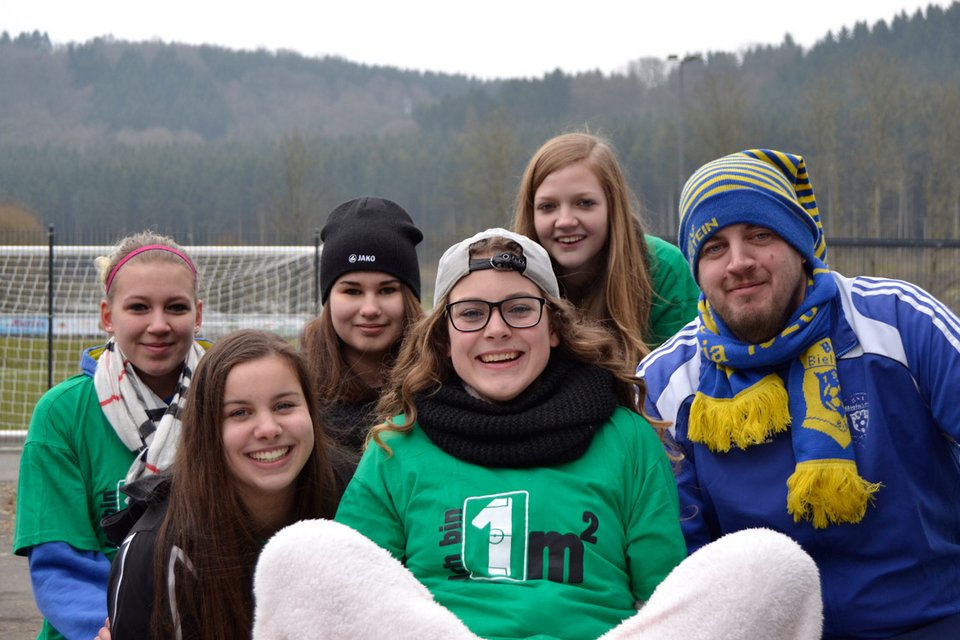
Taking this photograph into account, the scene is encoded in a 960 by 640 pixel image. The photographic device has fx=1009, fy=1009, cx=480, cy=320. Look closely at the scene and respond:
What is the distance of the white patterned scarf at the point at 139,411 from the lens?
118 inches

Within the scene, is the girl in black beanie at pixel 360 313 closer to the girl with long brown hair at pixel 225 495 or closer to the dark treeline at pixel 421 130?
the girl with long brown hair at pixel 225 495

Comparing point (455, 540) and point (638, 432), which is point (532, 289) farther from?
point (455, 540)

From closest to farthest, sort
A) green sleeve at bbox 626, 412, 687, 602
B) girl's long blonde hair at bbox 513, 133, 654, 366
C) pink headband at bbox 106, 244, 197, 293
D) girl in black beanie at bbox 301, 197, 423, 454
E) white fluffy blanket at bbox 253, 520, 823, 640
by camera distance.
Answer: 1. white fluffy blanket at bbox 253, 520, 823, 640
2. green sleeve at bbox 626, 412, 687, 602
3. pink headband at bbox 106, 244, 197, 293
4. girl in black beanie at bbox 301, 197, 423, 454
5. girl's long blonde hair at bbox 513, 133, 654, 366

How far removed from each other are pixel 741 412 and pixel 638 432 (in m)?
0.30

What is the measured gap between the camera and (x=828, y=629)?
269 centimetres

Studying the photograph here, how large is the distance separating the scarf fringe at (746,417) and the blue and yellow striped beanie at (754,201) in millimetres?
396

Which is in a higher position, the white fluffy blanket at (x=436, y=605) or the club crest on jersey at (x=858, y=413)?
the club crest on jersey at (x=858, y=413)

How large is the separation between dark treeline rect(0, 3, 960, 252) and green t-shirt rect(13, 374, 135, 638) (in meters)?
2.06

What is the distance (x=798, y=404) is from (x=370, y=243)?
1606 millimetres

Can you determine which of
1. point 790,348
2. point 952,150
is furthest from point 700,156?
point 790,348

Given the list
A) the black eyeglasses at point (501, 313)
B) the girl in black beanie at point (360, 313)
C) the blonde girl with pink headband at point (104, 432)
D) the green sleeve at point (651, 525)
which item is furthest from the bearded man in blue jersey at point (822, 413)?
the blonde girl with pink headband at point (104, 432)

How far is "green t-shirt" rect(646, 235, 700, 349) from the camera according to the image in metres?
3.94

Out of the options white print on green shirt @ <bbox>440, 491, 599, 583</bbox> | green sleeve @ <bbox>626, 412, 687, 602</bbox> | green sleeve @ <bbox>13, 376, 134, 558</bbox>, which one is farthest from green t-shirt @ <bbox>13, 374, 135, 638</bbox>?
green sleeve @ <bbox>626, 412, 687, 602</bbox>

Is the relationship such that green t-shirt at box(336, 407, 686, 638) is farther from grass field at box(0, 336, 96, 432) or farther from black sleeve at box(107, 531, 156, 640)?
grass field at box(0, 336, 96, 432)
